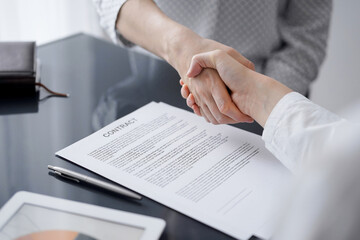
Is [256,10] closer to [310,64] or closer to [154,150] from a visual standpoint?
[310,64]

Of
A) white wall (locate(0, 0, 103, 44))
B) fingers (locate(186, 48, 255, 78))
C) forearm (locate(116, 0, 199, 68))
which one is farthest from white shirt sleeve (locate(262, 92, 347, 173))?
white wall (locate(0, 0, 103, 44))

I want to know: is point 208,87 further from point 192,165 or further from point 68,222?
point 68,222

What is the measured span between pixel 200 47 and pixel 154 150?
277 mm

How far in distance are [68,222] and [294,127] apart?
0.32 meters

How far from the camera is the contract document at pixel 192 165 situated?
1.88 feet

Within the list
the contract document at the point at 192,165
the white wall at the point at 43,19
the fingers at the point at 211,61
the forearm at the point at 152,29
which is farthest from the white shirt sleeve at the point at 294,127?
the white wall at the point at 43,19

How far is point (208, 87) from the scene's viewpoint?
0.84 metres

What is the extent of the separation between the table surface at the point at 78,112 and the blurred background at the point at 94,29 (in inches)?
26.4

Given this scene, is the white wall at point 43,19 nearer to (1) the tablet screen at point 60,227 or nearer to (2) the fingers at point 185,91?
(2) the fingers at point 185,91

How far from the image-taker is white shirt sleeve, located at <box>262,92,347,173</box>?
23.4 inches

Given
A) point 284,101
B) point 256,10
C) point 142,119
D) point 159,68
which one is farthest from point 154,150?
point 256,10

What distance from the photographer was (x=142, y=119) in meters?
0.78

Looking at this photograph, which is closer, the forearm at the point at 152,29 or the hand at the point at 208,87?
the hand at the point at 208,87

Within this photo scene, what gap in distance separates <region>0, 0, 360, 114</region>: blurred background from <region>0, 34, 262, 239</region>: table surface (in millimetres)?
670
